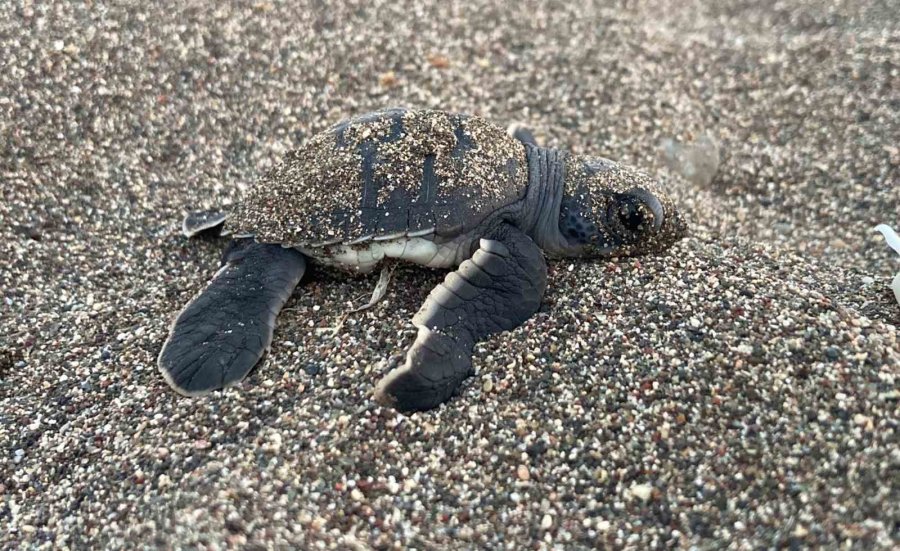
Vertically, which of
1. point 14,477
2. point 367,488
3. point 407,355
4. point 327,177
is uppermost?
point 327,177

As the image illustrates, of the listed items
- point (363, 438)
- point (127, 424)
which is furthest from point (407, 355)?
point (127, 424)

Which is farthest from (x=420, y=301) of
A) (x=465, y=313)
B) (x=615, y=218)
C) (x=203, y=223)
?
(x=203, y=223)

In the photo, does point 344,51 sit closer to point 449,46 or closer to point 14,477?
point 449,46

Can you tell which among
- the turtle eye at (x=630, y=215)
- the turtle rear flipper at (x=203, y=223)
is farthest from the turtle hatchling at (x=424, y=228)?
the turtle rear flipper at (x=203, y=223)

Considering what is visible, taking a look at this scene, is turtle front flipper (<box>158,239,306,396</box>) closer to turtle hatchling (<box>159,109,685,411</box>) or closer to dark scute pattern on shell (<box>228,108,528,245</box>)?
turtle hatchling (<box>159,109,685,411</box>)

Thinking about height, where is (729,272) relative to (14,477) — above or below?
above

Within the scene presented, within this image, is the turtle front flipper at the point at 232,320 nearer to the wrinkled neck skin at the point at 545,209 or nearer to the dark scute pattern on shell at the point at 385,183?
the dark scute pattern on shell at the point at 385,183
